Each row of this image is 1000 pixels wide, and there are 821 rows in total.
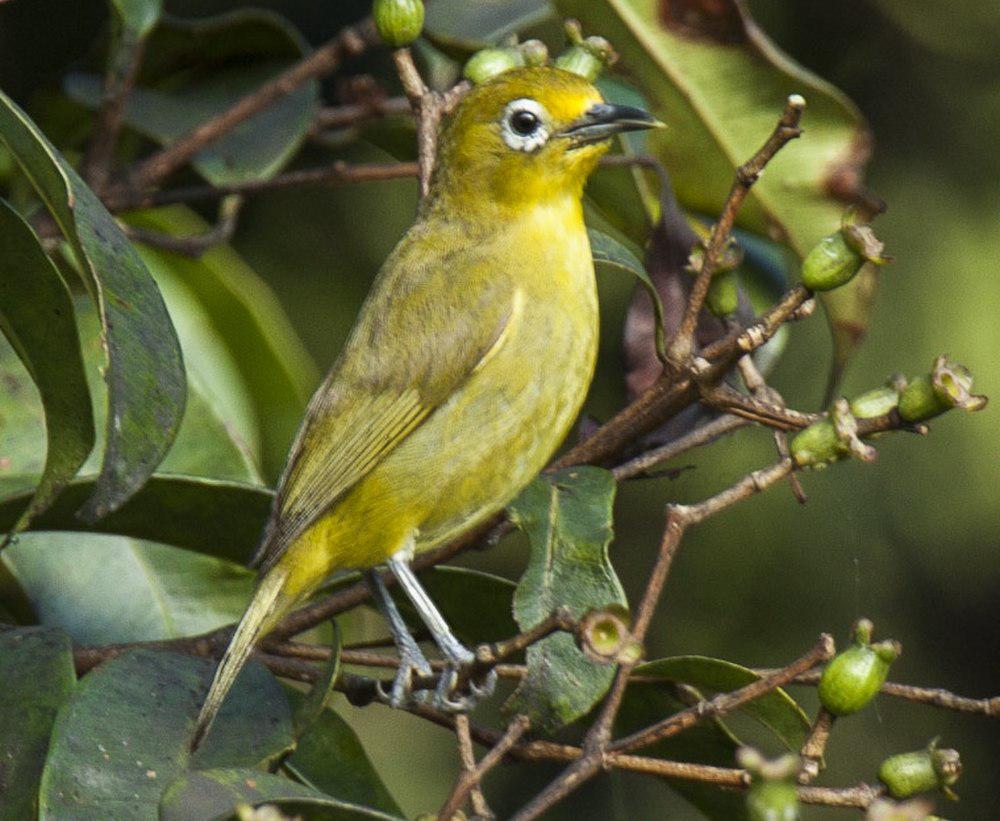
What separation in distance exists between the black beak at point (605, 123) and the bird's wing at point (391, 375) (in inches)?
9.3

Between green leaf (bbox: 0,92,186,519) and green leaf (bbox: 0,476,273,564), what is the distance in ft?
1.52

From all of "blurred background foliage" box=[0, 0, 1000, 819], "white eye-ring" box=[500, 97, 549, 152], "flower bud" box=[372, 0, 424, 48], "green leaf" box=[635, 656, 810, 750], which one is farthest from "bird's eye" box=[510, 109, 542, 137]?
"blurred background foliage" box=[0, 0, 1000, 819]

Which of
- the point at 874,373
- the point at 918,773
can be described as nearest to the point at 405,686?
the point at 918,773

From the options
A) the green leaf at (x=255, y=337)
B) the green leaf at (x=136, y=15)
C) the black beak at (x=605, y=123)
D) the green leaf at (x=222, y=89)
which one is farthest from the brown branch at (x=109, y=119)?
the black beak at (x=605, y=123)

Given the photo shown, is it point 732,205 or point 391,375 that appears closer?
point 732,205

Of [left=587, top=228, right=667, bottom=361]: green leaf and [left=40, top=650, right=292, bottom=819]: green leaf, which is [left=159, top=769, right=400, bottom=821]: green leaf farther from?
[left=587, top=228, right=667, bottom=361]: green leaf

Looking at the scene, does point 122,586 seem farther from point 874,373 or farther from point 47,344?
point 874,373

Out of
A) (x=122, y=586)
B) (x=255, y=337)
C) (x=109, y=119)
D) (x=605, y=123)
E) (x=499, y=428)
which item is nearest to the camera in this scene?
(x=499, y=428)

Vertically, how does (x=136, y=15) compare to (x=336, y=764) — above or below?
above

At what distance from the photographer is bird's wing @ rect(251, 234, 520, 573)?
210cm

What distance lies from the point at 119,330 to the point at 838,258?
2.34 ft

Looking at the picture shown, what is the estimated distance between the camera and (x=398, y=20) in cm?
203

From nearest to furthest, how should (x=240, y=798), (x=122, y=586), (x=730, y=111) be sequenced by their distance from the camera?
(x=240, y=798)
(x=122, y=586)
(x=730, y=111)

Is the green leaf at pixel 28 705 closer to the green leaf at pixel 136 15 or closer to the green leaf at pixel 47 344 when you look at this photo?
the green leaf at pixel 47 344
